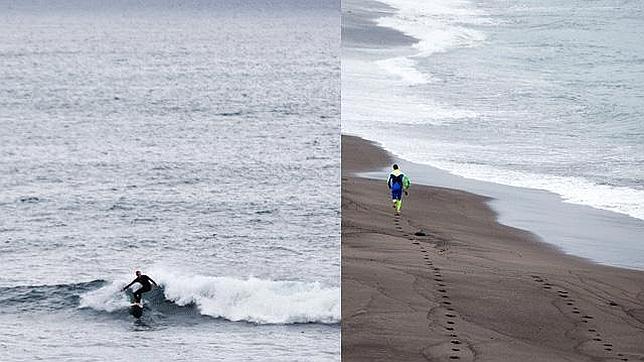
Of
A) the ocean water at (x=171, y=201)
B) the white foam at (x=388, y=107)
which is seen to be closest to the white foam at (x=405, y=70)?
the white foam at (x=388, y=107)

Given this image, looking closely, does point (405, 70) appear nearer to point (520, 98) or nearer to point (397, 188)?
point (520, 98)

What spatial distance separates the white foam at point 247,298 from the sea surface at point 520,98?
8.69 feet

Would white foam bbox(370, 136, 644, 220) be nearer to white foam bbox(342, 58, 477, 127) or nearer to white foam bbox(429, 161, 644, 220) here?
white foam bbox(429, 161, 644, 220)

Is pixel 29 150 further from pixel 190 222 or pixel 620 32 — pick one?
pixel 620 32

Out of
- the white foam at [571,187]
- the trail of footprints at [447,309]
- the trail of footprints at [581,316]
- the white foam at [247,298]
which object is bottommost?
the white foam at [247,298]

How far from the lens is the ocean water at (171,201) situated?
59.7 ft

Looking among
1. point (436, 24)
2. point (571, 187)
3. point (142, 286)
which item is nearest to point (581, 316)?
point (571, 187)

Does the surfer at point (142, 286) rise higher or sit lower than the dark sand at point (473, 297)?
lower

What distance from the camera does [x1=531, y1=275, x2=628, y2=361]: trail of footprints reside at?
8586mm

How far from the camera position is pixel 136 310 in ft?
62.2

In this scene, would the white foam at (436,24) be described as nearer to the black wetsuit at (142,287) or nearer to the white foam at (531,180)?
the black wetsuit at (142,287)

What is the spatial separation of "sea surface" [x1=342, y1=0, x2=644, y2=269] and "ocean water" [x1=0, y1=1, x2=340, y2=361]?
2.78 metres

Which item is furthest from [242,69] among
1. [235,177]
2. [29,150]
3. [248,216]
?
[248,216]

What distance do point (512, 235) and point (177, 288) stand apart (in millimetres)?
9439
